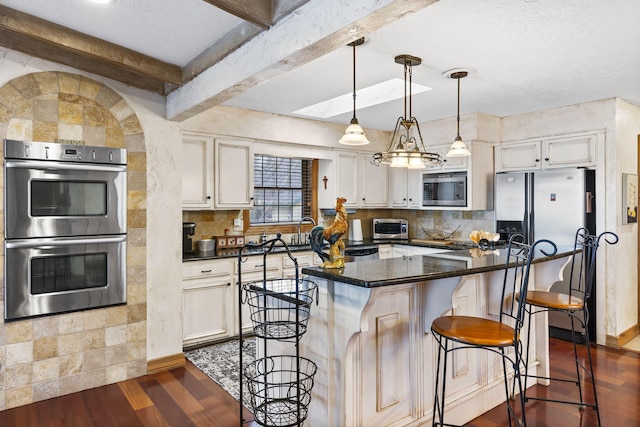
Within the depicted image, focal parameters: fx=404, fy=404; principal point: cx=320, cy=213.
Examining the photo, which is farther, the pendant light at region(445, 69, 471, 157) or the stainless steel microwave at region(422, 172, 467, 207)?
the stainless steel microwave at region(422, 172, 467, 207)

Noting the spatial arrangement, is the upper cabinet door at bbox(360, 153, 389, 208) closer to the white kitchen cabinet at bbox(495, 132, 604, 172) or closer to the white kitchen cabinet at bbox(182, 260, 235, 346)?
the white kitchen cabinet at bbox(495, 132, 604, 172)

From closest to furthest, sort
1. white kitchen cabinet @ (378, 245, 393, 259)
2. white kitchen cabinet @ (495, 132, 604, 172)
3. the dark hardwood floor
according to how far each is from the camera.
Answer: the dark hardwood floor < white kitchen cabinet @ (495, 132, 604, 172) < white kitchen cabinet @ (378, 245, 393, 259)

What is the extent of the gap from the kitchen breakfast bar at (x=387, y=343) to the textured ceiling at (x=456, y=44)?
1.24 m

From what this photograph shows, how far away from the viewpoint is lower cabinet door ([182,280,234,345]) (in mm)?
3836

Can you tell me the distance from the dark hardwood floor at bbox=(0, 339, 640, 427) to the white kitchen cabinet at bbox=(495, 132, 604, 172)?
6.86 ft

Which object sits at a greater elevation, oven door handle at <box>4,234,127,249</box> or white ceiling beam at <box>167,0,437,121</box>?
white ceiling beam at <box>167,0,437,121</box>

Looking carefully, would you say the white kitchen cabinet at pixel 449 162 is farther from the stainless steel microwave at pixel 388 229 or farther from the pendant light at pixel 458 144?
the pendant light at pixel 458 144

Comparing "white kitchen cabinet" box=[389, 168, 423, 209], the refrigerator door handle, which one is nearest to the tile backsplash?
"white kitchen cabinet" box=[389, 168, 423, 209]

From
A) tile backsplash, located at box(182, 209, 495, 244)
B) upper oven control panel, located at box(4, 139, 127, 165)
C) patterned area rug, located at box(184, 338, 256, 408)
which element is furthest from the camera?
tile backsplash, located at box(182, 209, 495, 244)

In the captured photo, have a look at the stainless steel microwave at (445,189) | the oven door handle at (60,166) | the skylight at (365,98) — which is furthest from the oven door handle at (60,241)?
the stainless steel microwave at (445,189)

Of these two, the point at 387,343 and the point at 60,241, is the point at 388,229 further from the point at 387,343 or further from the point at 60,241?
the point at 60,241

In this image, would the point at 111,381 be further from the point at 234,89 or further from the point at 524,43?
the point at 524,43

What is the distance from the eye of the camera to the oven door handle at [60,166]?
2.79 m

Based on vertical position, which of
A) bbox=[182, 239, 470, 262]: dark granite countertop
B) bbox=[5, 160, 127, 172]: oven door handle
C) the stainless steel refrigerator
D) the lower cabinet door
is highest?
bbox=[5, 160, 127, 172]: oven door handle
